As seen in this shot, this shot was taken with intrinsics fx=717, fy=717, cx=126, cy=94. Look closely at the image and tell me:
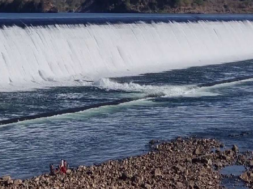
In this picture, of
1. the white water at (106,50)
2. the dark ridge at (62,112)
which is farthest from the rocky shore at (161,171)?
the white water at (106,50)

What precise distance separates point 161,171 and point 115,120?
20.6 ft

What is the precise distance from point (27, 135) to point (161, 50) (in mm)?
19535

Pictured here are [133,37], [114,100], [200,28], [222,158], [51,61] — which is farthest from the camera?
[200,28]

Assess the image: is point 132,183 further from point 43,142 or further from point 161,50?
point 161,50

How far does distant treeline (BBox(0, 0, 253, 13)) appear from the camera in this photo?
80438 millimetres

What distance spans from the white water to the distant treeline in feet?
120

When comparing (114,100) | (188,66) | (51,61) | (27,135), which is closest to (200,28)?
(188,66)

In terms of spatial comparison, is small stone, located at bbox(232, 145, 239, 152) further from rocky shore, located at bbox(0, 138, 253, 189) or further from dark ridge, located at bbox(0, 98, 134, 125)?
dark ridge, located at bbox(0, 98, 134, 125)

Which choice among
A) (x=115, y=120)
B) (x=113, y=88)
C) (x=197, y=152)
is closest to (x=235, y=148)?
(x=197, y=152)

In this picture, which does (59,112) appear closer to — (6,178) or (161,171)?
(161,171)

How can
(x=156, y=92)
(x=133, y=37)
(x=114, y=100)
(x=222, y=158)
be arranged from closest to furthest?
1. (x=222, y=158)
2. (x=114, y=100)
3. (x=156, y=92)
4. (x=133, y=37)

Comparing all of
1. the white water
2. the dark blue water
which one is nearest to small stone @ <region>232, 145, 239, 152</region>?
the dark blue water

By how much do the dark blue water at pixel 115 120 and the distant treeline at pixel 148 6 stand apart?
167 ft

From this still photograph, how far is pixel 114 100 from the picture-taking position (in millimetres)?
24844
